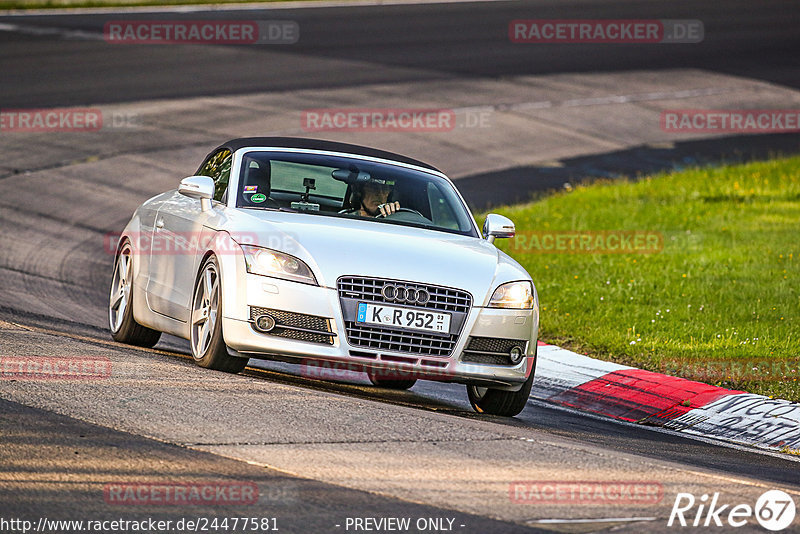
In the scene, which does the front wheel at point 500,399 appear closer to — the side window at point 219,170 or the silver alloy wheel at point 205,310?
the silver alloy wheel at point 205,310

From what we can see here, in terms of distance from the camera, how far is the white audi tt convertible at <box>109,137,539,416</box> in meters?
A: 7.80

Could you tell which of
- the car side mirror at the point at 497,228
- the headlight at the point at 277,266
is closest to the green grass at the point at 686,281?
the car side mirror at the point at 497,228

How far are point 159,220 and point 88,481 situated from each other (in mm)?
4321

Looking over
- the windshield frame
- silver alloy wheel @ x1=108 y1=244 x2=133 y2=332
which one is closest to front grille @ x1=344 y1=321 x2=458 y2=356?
the windshield frame

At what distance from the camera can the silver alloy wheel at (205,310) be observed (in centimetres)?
820

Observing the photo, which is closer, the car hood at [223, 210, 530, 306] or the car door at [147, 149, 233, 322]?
the car hood at [223, 210, 530, 306]

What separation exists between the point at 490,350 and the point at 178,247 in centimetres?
244

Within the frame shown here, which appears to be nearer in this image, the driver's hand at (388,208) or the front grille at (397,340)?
the front grille at (397,340)

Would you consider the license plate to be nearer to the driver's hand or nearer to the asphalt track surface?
the asphalt track surface

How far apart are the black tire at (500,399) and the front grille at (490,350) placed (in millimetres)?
346

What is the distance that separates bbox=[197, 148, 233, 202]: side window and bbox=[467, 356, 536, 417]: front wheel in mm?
2289

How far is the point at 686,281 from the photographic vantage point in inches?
533

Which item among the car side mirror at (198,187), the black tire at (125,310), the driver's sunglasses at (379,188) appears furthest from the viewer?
the black tire at (125,310)

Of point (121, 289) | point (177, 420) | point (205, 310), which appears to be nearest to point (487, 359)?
point (205, 310)
